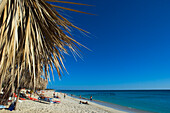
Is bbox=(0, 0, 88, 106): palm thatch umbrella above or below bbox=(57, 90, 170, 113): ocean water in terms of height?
above

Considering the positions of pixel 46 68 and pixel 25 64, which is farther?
pixel 46 68

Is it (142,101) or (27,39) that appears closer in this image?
(27,39)

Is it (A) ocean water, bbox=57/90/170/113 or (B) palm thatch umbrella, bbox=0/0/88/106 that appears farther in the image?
(A) ocean water, bbox=57/90/170/113

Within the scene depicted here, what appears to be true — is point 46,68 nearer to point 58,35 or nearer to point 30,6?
point 58,35

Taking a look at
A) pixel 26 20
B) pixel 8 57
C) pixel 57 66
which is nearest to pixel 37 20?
pixel 26 20

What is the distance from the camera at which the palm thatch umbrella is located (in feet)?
3.59

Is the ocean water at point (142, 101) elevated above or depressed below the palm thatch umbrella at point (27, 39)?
below

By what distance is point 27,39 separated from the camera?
1.23 m

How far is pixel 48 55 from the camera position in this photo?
1.77m

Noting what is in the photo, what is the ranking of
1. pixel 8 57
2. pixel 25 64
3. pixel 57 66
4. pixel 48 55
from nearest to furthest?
pixel 8 57 → pixel 25 64 → pixel 48 55 → pixel 57 66

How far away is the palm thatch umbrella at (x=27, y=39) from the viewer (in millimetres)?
1095

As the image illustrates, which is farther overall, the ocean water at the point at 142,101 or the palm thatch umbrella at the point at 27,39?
the ocean water at the point at 142,101

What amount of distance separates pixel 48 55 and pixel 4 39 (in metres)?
0.72

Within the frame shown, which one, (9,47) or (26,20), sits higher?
(26,20)
